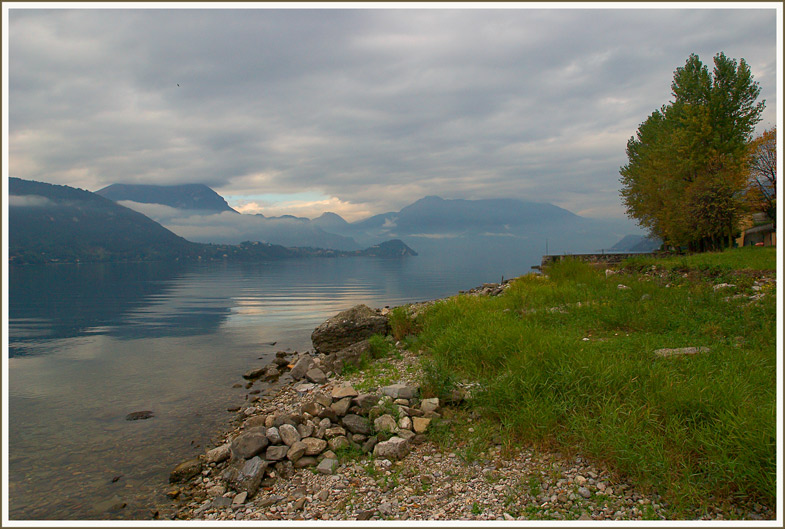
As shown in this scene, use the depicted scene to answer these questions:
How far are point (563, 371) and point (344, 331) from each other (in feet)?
36.6

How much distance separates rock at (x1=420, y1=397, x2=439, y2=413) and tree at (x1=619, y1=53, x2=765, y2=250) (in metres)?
37.0

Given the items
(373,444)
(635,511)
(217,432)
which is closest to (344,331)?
(217,432)

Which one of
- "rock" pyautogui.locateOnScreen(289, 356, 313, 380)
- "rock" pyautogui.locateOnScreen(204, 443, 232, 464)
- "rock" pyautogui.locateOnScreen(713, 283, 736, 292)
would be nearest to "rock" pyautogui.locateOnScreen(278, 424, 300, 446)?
"rock" pyautogui.locateOnScreen(204, 443, 232, 464)

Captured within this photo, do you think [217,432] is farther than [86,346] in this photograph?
No

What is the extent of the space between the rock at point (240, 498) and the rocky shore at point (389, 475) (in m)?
0.02

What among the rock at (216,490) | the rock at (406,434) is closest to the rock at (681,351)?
the rock at (406,434)

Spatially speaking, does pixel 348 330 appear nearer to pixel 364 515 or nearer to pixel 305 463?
pixel 305 463

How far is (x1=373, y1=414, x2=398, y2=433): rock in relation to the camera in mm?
8031

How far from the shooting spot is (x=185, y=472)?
8.20m

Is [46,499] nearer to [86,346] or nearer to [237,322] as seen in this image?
[86,346]

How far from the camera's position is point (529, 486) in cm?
594

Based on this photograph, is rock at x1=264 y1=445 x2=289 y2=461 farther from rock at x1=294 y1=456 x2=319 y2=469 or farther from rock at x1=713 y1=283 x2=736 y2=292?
rock at x1=713 y1=283 x2=736 y2=292

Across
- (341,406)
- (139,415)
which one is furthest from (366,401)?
(139,415)

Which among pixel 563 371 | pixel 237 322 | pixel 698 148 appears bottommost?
pixel 237 322
